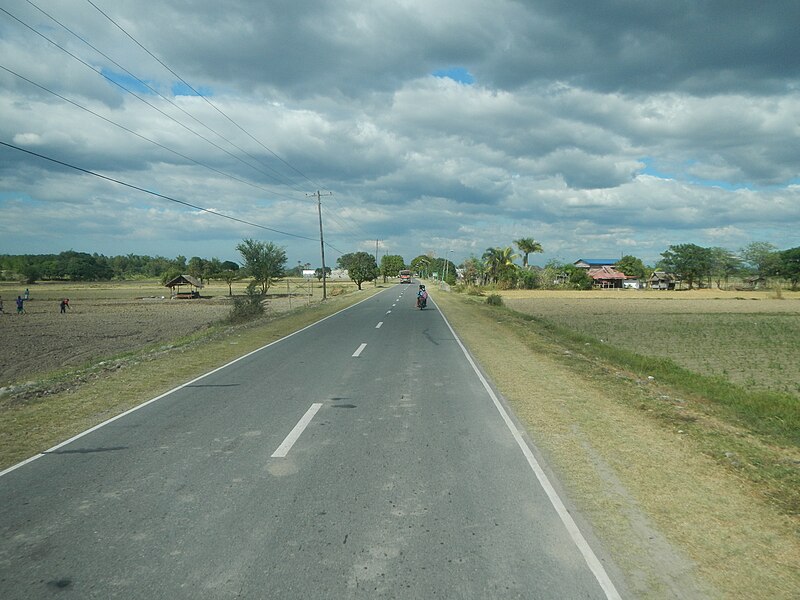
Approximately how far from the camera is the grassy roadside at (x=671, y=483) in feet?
12.9

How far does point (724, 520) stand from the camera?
4.79m

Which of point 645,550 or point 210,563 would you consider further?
point 645,550

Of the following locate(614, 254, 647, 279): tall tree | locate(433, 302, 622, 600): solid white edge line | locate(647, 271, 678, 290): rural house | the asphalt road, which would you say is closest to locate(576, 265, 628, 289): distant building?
locate(647, 271, 678, 290): rural house

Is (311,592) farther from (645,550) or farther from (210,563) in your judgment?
(645,550)

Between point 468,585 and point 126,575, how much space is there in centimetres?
252

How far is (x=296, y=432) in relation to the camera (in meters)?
7.32

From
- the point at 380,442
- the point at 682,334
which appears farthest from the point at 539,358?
the point at 682,334

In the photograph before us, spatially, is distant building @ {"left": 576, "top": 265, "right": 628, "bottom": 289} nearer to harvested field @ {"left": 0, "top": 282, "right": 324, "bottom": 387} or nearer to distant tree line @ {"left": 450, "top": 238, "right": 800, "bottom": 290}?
distant tree line @ {"left": 450, "top": 238, "right": 800, "bottom": 290}

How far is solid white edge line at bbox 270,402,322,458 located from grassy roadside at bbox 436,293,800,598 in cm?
334

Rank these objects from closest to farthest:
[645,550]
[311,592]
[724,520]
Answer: [311,592] < [645,550] < [724,520]

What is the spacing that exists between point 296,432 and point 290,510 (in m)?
2.53

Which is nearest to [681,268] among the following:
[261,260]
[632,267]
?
[632,267]

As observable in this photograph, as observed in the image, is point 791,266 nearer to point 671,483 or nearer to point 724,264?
point 724,264

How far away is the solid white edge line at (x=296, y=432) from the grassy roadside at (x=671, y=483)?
3338 millimetres
